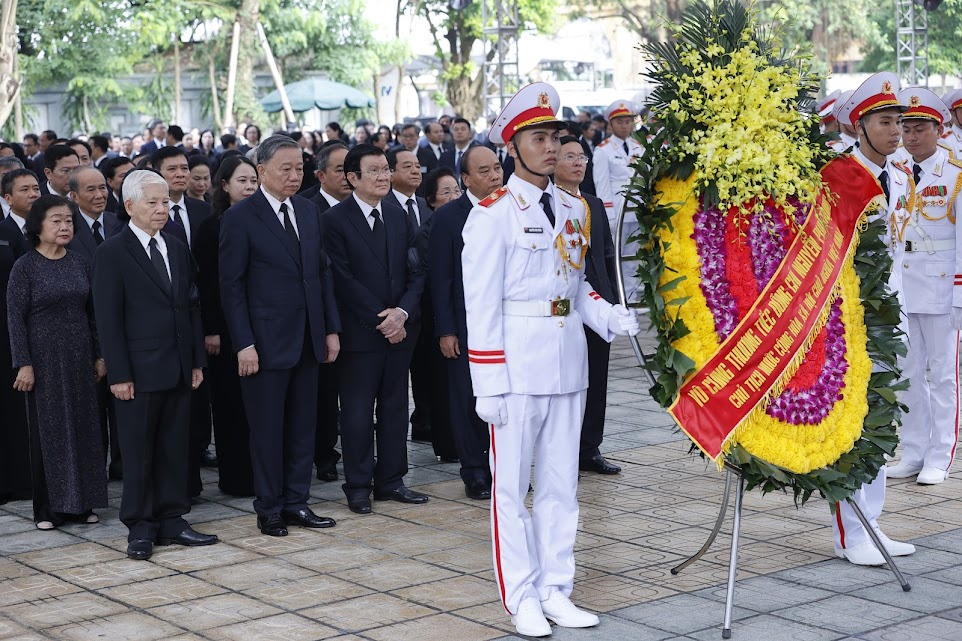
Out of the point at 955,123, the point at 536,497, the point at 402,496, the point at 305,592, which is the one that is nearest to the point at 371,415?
the point at 402,496

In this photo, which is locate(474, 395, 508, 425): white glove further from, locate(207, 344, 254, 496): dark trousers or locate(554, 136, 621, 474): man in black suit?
locate(207, 344, 254, 496): dark trousers

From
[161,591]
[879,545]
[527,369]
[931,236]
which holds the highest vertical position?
[931,236]

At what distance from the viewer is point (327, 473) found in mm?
8211

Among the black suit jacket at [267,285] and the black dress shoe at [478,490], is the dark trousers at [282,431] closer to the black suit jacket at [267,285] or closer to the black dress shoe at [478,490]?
the black suit jacket at [267,285]

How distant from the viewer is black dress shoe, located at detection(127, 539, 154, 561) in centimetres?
650

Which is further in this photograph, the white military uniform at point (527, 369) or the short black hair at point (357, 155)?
the short black hair at point (357, 155)

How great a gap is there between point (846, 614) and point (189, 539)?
3165mm

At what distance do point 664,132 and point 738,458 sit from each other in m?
1.31

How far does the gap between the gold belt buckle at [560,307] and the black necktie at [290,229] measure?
2.05 m

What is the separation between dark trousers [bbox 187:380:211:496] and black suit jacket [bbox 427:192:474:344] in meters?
1.44

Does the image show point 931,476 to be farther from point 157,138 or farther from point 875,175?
point 157,138

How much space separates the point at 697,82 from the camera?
5336 millimetres

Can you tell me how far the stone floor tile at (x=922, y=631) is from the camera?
5074mm

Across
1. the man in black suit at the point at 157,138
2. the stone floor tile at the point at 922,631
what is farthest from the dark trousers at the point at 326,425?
the man in black suit at the point at 157,138
